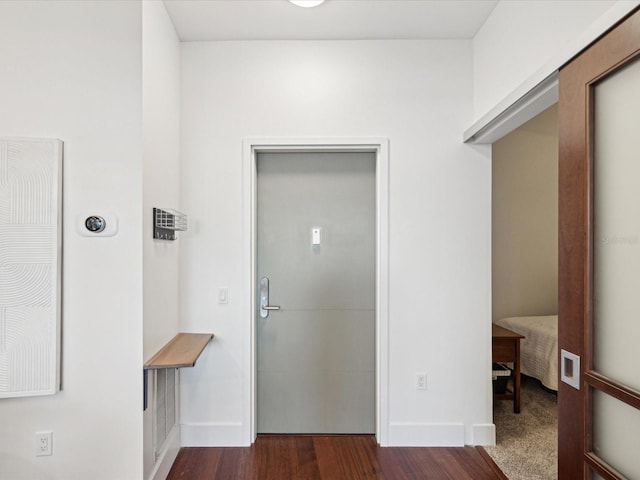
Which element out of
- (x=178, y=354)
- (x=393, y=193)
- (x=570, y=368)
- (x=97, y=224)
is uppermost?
(x=393, y=193)

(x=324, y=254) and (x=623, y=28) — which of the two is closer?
(x=623, y=28)

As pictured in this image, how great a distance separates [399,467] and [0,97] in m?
2.90

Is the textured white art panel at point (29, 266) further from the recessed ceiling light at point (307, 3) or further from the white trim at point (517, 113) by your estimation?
the white trim at point (517, 113)

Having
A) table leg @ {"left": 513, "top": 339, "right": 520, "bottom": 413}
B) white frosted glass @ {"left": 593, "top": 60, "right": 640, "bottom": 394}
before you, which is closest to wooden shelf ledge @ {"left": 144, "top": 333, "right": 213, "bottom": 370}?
white frosted glass @ {"left": 593, "top": 60, "right": 640, "bottom": 394}

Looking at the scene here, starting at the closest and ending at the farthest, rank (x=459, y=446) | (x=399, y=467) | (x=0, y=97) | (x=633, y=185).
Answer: (x=633, y=185) → (x=0, y=97) → (x=399, y=467) → (x=459, y=446)

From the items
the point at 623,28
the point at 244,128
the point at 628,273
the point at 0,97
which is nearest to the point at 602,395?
the point at 628,273

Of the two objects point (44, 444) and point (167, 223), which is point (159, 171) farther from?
point (44, 444)

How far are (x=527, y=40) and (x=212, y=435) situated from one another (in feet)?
9.57

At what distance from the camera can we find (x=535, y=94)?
71.7 inches

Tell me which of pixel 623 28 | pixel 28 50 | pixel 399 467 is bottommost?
pixel 399 467

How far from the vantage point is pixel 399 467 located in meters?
2.33

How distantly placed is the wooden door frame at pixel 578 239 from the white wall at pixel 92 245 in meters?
1.87

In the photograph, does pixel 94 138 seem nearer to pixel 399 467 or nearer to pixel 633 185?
pixel 633 185

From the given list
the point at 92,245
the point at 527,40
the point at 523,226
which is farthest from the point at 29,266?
the point at 523,226
